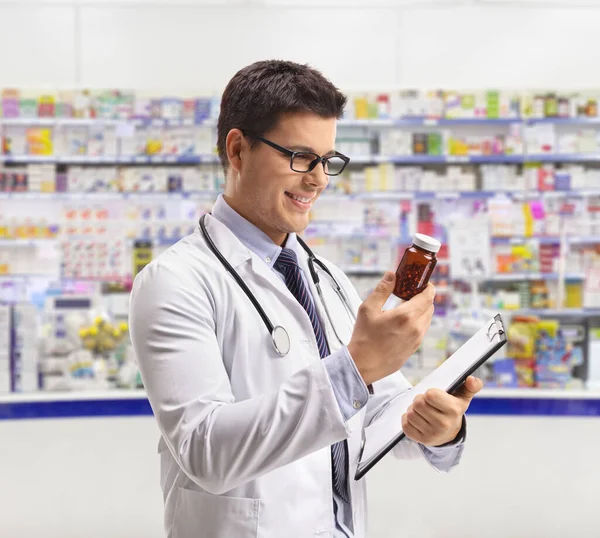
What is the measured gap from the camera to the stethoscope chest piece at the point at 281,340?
1.19 metres

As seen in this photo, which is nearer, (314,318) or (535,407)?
(314,318)

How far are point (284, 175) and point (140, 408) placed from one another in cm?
340

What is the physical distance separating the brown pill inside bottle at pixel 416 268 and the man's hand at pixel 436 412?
190 mm

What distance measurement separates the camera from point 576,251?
5.16 metres

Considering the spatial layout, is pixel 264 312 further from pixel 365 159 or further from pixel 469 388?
pixel 365 159

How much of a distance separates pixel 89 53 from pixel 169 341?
16.3ft

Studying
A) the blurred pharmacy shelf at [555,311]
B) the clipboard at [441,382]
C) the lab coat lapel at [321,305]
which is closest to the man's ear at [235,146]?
the lab coat lapel at [321,305]

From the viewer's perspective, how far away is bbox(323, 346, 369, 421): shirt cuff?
3.22ft

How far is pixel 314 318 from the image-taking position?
1.37 metres

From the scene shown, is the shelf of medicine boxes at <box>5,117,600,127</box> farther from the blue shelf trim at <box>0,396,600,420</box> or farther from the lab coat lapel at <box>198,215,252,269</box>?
the lab coat lapel at <box>198,215,252,269</box>

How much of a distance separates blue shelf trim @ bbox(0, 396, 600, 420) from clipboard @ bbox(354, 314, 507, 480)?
314 cm

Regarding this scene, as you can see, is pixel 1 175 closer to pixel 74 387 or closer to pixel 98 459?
pixel 74 387

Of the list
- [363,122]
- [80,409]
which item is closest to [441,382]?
[80,409]

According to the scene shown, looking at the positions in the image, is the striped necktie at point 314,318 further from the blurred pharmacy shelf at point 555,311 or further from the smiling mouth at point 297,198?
the blurred pharmacy shelf at point 555,311
